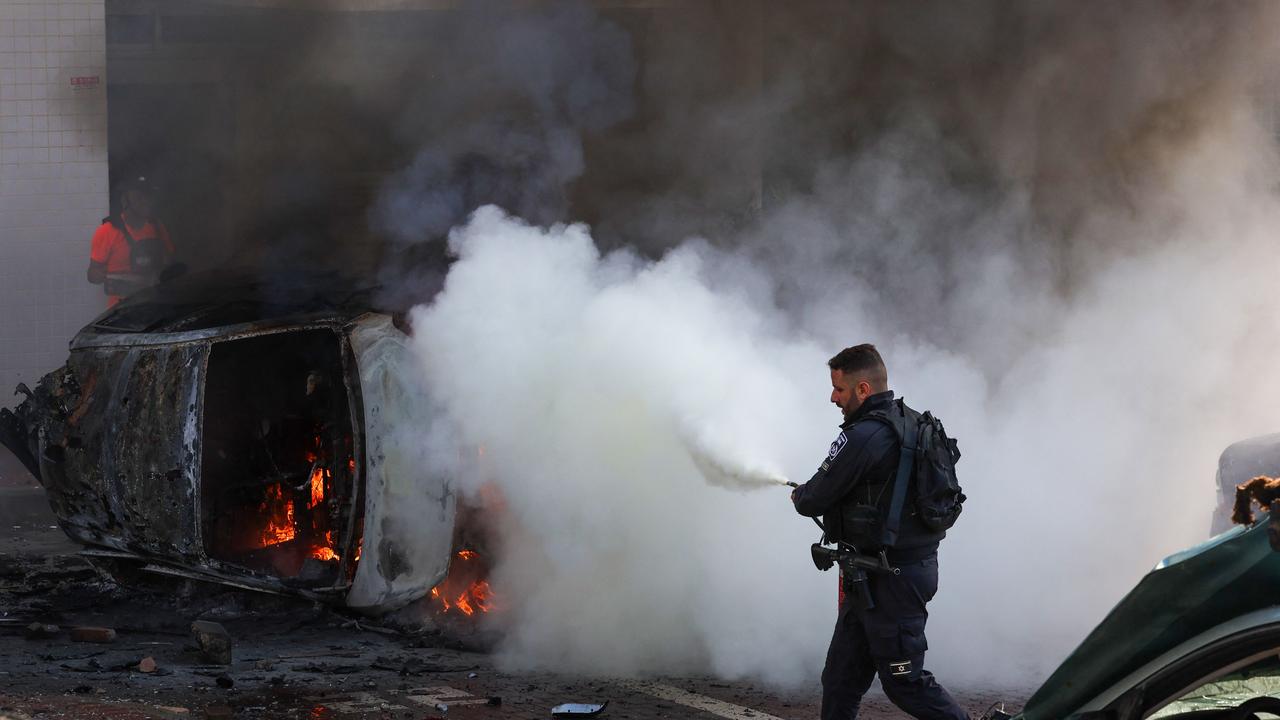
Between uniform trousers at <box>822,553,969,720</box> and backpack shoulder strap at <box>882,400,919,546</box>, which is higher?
backpack shoulder strap at <box>882,400,919,546</box>

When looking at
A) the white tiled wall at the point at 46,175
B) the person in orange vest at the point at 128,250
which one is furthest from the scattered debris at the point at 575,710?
the white tiled wall at the point at 46,175

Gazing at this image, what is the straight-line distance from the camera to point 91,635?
21.1 ft

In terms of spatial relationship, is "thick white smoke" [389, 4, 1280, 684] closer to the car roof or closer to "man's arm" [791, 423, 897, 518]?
the car roof

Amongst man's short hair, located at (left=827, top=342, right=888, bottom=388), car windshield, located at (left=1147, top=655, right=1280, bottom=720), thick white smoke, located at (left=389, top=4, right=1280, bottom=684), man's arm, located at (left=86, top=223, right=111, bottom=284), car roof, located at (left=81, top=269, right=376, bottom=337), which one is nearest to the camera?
Result: car windshield, located at (left=1147, top=655, right=1280, bottom=720)

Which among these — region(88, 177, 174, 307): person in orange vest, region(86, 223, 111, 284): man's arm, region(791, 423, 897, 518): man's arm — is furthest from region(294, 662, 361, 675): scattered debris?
region(86, 223, 111, 284): man's arm

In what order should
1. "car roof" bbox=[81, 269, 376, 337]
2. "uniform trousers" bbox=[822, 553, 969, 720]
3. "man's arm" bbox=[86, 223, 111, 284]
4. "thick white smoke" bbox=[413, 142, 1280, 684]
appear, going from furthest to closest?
"man's arm" bbox=[86, 223, 111, 284], "car roof" bbox=[81, 269, 376, 337], "thick white smoke" bbox=[413, 142, 1280, 684], "uniform trousers" bbox=[822, 553, 969, 720]

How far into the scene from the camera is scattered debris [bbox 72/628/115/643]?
6.41 m

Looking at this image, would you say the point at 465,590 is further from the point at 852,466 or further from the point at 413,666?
the point at 852,466

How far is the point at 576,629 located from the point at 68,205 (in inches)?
248

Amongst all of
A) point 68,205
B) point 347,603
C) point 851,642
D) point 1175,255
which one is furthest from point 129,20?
point 851,642

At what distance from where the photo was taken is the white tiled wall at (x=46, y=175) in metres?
10.5

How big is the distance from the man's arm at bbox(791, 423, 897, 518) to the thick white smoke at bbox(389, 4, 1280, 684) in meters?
0.93

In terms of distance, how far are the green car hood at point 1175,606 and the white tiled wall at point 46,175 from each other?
354 inches

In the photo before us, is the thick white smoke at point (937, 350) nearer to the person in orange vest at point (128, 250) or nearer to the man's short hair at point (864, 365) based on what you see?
the man's short hair at point (864, 365)
